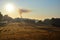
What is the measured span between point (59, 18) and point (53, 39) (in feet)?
59.4

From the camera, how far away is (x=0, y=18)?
158ft

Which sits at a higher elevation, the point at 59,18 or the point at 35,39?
the point at 59,18

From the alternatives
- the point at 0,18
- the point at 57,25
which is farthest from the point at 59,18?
the point at 0,18

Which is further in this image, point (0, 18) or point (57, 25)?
point (0, 18)

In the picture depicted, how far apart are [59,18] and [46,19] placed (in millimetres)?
4591

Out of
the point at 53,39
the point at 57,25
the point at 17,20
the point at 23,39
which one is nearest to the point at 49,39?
the point at 53,39

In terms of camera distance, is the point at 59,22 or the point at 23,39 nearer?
the point at 23,39

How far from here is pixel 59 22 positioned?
30.0 metres

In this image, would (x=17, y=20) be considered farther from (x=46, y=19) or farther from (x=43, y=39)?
(x=43, y=39)

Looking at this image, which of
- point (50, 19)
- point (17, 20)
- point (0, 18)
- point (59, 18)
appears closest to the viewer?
point (59, 18)

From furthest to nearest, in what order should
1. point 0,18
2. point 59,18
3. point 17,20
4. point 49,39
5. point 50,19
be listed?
point 17,20 < point 0,18 < point 50,19 < point 59,18 < point 49,39

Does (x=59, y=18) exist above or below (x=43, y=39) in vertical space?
above

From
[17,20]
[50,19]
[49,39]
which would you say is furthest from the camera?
[17,20]

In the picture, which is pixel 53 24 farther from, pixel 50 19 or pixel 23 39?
pixel 23 39
